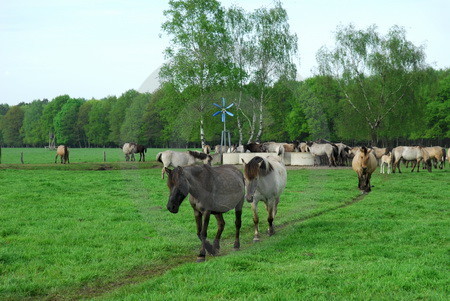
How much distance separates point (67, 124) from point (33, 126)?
30.3 meters

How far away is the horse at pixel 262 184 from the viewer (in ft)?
31.6

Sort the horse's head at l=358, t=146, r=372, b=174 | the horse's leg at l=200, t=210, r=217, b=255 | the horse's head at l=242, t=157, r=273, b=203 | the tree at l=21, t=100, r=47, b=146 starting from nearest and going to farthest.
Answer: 1. the horse's leg at l=200, t=210, r=217, b=255
2. the horse's head at l=242, t=157, r=273, b=203
3. the horse's head at l=358, t=146, r=372, b=174
4. the tree at l=21, t=100, r=47, b=146

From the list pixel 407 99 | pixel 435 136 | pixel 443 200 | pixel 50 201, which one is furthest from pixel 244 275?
pixel 435 136

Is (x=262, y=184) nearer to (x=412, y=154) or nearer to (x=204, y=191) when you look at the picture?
(x=204, y=191)

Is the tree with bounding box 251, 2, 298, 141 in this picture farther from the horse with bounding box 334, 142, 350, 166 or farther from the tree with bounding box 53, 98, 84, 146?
the tree with bounding box 53, 98, 84, 146

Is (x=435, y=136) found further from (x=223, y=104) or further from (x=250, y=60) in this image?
(x=223, y=104)

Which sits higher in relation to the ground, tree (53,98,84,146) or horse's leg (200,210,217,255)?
tree (53,98,84,146)

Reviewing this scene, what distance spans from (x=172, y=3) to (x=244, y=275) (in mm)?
42390

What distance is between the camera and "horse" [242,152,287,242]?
964 centimetres

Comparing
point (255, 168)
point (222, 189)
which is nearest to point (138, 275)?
point (222, 189)

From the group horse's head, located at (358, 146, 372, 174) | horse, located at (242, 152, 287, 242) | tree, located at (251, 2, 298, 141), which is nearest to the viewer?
horse, located at (242, 152, 287, 242)

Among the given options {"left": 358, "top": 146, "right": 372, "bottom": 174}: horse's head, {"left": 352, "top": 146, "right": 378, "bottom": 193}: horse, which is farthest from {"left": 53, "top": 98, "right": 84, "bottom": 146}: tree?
{"left": 358, "top": 146, "right": 372, "bottom": 174}: horse's head

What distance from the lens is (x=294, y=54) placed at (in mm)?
50844

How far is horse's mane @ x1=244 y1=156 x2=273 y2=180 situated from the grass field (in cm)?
154
